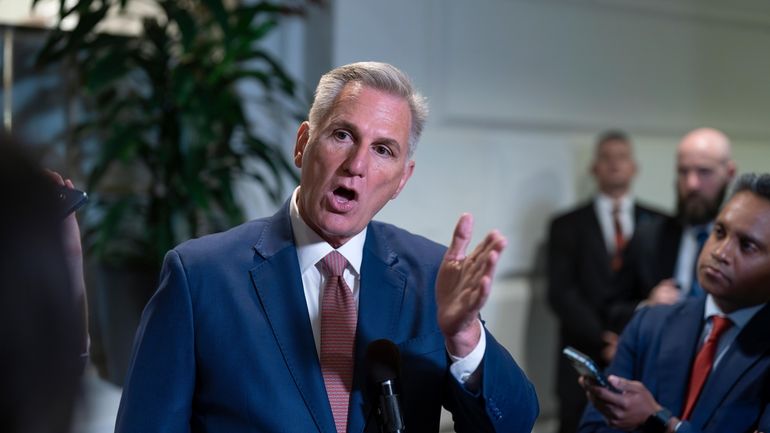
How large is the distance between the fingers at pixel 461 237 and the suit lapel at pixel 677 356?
787 millimetres

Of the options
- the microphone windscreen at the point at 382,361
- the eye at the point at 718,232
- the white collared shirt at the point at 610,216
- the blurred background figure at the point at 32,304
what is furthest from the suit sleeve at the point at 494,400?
the white collared shirt at the point at 610,216

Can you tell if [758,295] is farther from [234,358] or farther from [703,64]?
[703,64]

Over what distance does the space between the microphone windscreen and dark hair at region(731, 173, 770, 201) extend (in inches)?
39.5

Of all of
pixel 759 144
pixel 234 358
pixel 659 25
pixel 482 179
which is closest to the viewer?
pixel 234 358

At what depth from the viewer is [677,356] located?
2.04 meters

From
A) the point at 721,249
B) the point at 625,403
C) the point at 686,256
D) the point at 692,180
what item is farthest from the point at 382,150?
the point at 692,180

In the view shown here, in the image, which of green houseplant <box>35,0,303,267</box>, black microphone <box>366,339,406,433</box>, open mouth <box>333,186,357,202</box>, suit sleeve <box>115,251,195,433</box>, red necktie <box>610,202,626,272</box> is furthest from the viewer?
red necktie <box>610,202,626,272</box>

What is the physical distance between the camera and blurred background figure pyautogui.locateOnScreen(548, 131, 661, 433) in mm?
3961

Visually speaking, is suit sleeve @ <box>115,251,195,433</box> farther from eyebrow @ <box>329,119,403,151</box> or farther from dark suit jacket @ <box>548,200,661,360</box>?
dark suit jacket @ <box>548,200,661,360</box>

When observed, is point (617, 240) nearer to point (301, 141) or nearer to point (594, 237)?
point (594, 237)

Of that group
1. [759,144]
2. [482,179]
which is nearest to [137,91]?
[482,179]

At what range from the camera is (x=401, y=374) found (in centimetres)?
156

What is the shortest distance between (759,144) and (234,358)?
428 centimetres

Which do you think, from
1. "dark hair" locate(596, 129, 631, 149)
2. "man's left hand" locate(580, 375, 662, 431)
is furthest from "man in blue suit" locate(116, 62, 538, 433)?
"dark hair" locate(596, 129, 631, 149)
